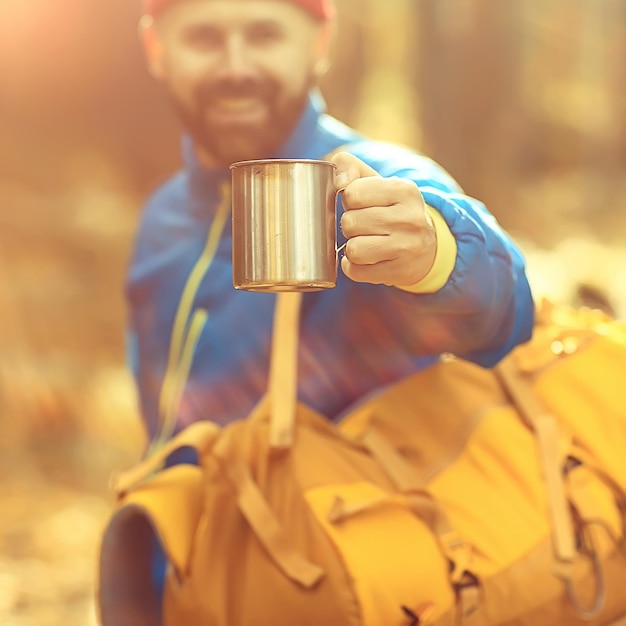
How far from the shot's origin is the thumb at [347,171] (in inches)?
34.1

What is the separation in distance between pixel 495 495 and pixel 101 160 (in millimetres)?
2368

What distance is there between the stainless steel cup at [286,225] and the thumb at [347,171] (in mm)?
13

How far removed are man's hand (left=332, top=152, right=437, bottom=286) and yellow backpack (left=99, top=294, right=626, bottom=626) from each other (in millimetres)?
274

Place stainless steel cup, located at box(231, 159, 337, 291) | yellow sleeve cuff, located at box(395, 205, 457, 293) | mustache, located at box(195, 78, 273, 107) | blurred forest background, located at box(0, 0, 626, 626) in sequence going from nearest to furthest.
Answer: stainless steel cup, located at box(231, 159, 337, 291) → yellow sleeve cuff, located at box(395, 205, 457, 293) → mustache, located at box(195, 78, 273, 107) → blurred forest background, located at box(0, 0, 626, 626)

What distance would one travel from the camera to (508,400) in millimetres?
1150

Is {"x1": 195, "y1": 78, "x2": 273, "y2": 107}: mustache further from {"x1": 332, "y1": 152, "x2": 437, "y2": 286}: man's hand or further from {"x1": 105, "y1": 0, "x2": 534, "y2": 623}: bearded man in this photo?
{"x1": 332, "y1": 152, "x2": 437, "y2": 286}: man's hand

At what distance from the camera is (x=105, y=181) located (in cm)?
321

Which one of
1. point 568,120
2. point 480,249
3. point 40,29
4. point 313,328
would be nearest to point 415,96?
point 568,120

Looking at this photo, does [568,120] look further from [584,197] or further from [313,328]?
[313,328]

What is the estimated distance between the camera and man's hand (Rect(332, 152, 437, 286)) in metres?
0.84

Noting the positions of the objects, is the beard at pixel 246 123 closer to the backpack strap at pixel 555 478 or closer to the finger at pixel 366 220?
the backpack strap at pixel 555 478

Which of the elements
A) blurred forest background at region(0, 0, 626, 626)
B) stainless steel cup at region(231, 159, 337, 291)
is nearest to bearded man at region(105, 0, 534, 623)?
stainless steel cup at region(231, 159, 337, 291)

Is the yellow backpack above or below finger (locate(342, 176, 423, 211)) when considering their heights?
below

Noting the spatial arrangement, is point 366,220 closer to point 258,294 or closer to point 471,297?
point 471,297
